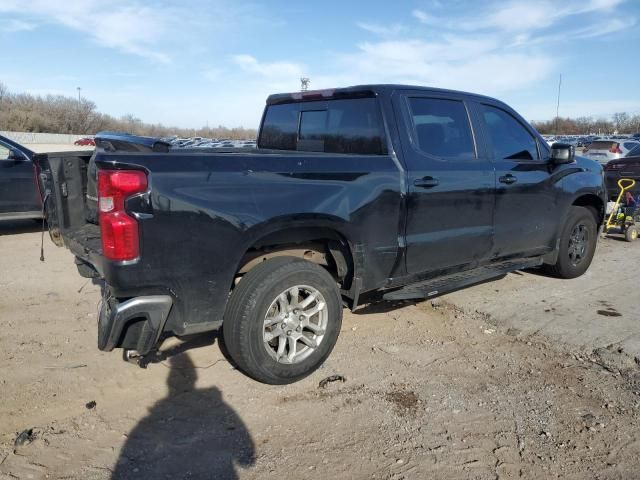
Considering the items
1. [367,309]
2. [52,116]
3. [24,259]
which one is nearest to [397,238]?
[367,309]

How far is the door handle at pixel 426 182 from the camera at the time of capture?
3.98 metres

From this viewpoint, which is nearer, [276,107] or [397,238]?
[397,238]

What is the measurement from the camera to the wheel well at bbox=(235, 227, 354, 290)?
3.47 metres

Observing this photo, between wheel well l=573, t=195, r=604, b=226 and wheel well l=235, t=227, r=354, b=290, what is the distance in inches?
132

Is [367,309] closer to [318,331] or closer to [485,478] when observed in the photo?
[318,331]

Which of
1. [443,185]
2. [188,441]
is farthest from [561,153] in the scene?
[188,441]

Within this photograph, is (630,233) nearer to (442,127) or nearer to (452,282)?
(452,282)

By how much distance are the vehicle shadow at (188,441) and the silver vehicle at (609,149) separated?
67.6 feet

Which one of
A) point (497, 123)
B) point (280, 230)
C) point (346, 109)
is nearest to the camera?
point (280, 230)

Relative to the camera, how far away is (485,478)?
2576 millimetres

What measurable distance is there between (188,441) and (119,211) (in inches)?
51.2

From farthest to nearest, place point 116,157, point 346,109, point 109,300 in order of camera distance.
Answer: point 346,109, point 109,300, point 116,157

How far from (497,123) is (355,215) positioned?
6.83ft

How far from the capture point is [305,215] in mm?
3385
